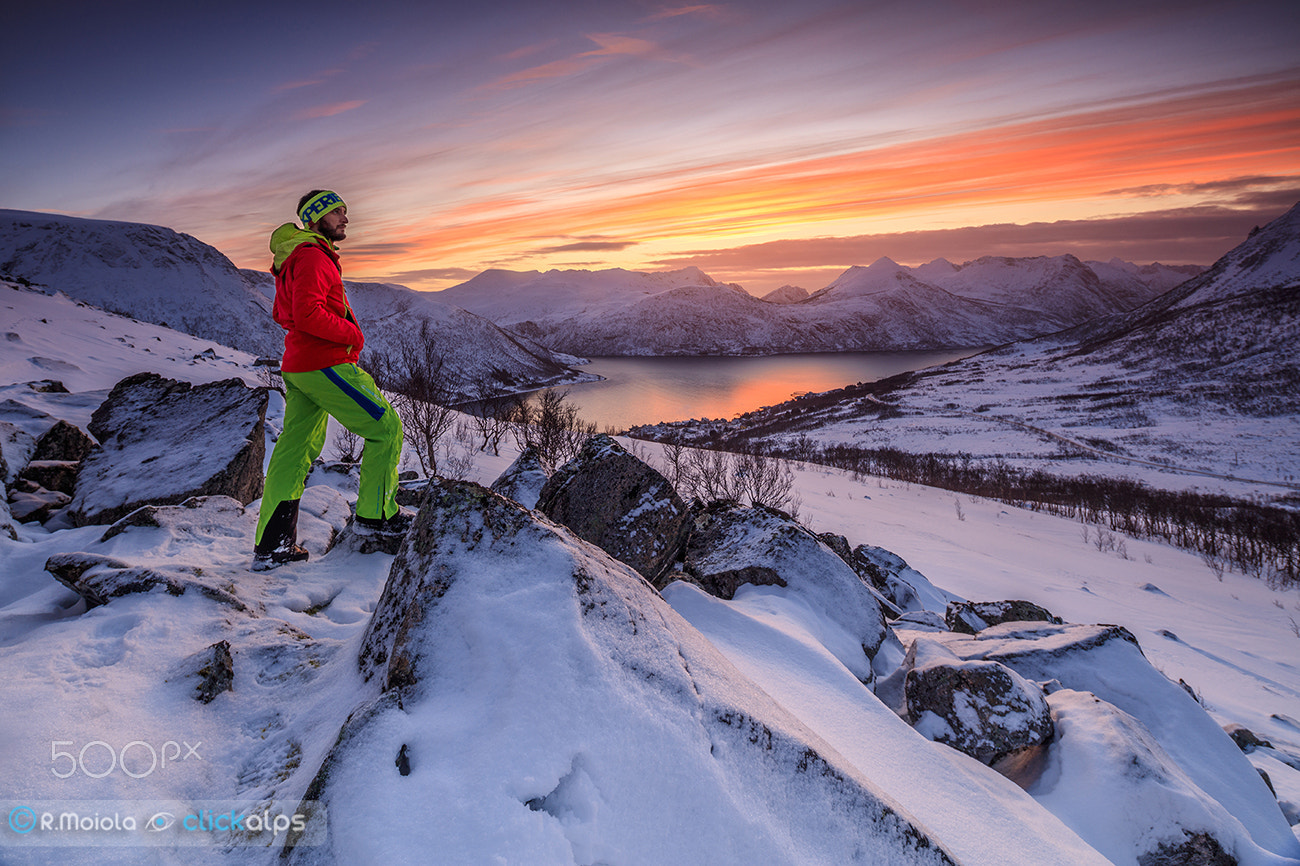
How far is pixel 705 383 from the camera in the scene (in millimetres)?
100625

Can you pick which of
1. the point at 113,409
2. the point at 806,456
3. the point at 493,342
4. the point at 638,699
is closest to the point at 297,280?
the point at 638,699

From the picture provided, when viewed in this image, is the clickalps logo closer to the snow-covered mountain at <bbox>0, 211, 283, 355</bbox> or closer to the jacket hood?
the jacket hood

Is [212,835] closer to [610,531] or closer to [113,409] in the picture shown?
[610,531]

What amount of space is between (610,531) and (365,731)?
3.34 metres

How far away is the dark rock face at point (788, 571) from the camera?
4.64 m

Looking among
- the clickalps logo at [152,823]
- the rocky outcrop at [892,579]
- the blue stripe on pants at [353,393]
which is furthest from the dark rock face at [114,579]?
the rocky outcrop at [892,579]

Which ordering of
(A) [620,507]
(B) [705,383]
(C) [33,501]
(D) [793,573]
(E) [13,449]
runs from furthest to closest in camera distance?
(B) [705,383], (A) [620,507], (E) [13,449], (D) [793,573], (C) [33,501]

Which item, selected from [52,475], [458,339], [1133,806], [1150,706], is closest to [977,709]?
[1133,806]

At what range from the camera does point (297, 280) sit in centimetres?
363

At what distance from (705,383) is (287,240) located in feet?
321

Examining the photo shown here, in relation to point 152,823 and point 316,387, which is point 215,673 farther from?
point 316,387

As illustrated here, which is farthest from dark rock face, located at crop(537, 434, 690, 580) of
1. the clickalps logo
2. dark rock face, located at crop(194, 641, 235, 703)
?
the clickalps logo

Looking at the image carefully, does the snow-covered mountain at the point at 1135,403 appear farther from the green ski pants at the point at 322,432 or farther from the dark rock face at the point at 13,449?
the dark rock face at the point at 13,449

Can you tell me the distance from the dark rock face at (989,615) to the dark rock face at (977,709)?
10.3 ft
